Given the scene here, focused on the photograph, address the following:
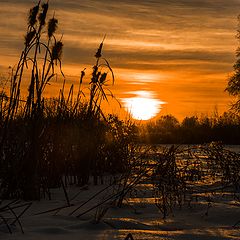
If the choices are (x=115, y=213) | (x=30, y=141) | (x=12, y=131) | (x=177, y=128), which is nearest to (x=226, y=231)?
(x=115, y=213)

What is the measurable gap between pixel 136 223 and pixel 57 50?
4.89ft

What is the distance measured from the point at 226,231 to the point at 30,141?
1885mm

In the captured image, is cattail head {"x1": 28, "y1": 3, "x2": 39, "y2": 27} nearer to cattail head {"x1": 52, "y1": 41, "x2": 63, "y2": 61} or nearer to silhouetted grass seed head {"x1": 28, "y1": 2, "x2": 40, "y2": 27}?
silhouetted grass seed head {"x1": 28, "y1": 2, "x2": 40, "y2": 27}

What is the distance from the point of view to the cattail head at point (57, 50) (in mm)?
3607

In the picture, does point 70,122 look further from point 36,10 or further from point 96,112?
point 36,10

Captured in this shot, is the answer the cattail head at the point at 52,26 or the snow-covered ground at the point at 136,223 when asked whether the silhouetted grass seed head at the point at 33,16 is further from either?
the snow-covered ground at the point at 136,223

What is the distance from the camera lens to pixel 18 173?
400cm

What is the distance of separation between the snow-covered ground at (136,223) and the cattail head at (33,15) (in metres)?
1.36

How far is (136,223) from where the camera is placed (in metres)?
A: 3.00

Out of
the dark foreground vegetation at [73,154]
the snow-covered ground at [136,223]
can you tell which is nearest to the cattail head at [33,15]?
the dark foreground vegetation at [73,154]

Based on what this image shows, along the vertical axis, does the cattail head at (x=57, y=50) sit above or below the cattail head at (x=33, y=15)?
below

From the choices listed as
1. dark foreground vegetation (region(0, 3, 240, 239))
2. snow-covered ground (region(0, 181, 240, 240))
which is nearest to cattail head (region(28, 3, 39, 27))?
dark foreground vegetation (region(0, 3, 240, 239))

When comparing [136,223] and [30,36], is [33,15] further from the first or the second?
[136,223]

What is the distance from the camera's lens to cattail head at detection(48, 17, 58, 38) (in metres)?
3.59
